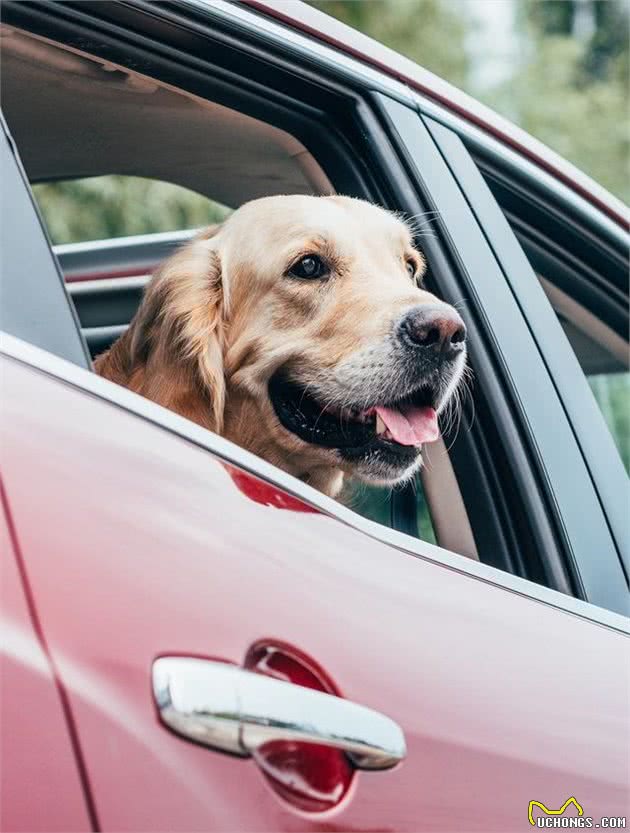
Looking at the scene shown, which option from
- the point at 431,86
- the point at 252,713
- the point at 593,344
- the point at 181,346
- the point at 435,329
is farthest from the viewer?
the point at 593,344

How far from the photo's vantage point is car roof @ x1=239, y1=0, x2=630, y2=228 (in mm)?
2062

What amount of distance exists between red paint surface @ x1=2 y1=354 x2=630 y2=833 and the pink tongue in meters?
0.98

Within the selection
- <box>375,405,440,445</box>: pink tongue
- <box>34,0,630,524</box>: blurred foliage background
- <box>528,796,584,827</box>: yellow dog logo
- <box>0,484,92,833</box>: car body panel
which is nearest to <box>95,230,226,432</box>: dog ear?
<box>375,405,440,445</box>: pink tongue

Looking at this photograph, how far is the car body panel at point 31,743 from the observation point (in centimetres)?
96

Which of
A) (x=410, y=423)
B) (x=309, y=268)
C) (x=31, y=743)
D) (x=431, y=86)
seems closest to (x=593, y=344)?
(x=410, y=423)

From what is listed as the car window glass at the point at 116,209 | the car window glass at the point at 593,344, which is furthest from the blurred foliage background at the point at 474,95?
the car window glass at the point at 593,344

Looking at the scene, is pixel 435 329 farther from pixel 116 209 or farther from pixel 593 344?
pixel 116 209

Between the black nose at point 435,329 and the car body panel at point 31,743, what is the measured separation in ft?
4.43

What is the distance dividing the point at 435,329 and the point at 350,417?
343 millimetres

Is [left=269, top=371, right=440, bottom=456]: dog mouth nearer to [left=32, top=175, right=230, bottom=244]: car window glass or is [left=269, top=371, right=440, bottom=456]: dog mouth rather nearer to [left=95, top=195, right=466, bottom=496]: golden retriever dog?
[left=95, top=195, right=466, bottom=496]: golden retriever dog

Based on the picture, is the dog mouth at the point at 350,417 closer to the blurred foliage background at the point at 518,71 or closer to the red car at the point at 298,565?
the red car at the point at 298,565

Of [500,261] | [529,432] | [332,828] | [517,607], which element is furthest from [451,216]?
[332,828]

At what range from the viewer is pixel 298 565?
1250 millimetres

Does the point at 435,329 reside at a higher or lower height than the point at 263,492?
higher
